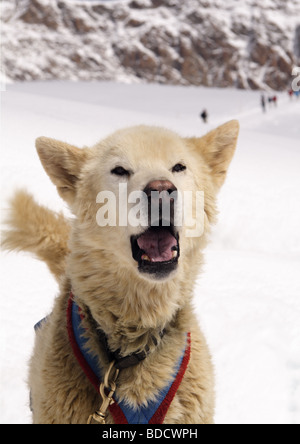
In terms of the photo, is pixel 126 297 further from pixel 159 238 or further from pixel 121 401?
pixel 121 401

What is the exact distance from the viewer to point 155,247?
196cm

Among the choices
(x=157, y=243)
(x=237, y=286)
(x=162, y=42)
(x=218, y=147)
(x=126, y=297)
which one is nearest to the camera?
(x=157, y=243)

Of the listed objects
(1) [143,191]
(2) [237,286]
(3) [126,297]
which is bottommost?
(2) [237,286]

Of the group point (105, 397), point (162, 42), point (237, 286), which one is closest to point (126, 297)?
point (105, 397)

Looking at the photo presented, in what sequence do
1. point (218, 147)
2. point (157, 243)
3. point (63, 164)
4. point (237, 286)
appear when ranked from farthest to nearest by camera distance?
point (237, 286), point (218, 147), point (63, 164), point (157, 243)

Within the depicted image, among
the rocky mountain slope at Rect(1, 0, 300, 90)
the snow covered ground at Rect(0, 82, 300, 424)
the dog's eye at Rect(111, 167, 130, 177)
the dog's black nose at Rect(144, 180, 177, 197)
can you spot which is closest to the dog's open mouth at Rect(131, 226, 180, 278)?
the dog's black nose at Rect(144, 180, 177, 197)

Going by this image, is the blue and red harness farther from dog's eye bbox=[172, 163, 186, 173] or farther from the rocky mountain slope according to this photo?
the rocky mountain slope

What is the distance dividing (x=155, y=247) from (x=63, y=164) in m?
0.70

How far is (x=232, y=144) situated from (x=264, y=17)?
121m

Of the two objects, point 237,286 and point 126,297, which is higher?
point 126,297

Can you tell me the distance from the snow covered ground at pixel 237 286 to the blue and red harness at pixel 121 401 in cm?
117

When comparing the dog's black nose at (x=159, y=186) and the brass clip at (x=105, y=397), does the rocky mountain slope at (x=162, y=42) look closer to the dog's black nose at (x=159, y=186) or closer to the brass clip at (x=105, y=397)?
the dog's black nose at (x=159, y=186)

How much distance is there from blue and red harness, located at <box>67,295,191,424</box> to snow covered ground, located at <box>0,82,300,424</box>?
46.1 inches
